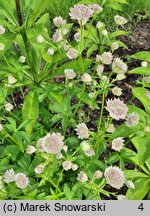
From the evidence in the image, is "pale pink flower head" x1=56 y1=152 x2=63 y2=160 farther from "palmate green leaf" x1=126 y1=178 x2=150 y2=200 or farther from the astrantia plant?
"palmate green leaf" x1=126 y1=178 x2=150 y2=200

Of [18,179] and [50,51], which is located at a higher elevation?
[50,51]

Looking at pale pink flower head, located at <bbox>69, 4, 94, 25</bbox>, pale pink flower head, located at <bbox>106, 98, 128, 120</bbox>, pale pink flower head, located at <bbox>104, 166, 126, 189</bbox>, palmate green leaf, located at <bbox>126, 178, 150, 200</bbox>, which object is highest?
pale pink flower head, located at <bbox>69, 4, 94, 25</bbox>

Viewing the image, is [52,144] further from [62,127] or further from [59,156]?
[62,127]

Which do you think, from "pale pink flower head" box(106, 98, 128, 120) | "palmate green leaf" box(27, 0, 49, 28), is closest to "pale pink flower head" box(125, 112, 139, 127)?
"pale pink flower head" box(106, 98, 128, 120)

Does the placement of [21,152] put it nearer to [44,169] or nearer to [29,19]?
[44,169]

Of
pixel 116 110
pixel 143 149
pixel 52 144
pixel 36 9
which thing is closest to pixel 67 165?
pixel 52 144

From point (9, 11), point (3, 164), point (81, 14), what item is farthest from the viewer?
point (9, 11)
